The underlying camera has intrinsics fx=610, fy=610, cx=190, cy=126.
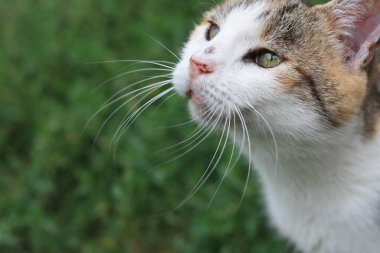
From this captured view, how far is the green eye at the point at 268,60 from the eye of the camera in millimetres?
2230

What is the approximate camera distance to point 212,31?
2498 millimetres

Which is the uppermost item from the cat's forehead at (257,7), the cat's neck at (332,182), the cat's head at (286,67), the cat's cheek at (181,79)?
the cat's forehead at (257,7)

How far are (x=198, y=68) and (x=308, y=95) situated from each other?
41 centimetres

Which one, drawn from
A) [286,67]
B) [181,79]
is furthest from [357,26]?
[181,79]

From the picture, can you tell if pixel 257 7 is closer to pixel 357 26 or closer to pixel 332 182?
pixel 357 26

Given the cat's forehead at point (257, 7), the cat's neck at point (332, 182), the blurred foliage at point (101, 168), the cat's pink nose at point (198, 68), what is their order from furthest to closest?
1. the blurred foliage at point (101, 168)
2. the cat's neck at point (332, 182)
3. the cat's forehead at point (257, 7)
4. the cat's pink nose at point (198, 68)

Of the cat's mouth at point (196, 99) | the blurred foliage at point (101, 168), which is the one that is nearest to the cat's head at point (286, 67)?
the cat's mouth at point (196, 99)

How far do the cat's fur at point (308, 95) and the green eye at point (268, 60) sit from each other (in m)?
0.02

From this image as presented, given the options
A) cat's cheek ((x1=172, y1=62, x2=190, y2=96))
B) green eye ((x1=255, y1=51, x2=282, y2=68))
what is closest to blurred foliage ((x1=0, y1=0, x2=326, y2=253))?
cat's cheek ((x1=172, y1=62, x2=190, y2=96))

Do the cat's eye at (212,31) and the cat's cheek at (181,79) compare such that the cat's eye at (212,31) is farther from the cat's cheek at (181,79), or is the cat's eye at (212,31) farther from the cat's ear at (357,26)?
the cat's ear at (357,26)

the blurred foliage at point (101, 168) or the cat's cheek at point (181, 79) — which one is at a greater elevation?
the blurred foliage at point (101, 168)

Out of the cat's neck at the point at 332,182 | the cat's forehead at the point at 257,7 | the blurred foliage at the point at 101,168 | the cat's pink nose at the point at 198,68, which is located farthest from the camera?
the blurred foliage at the point at 101,168

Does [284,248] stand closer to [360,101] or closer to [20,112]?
[360,101]

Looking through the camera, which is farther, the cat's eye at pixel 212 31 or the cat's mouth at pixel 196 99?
the cat's eye at pixel 212 31
